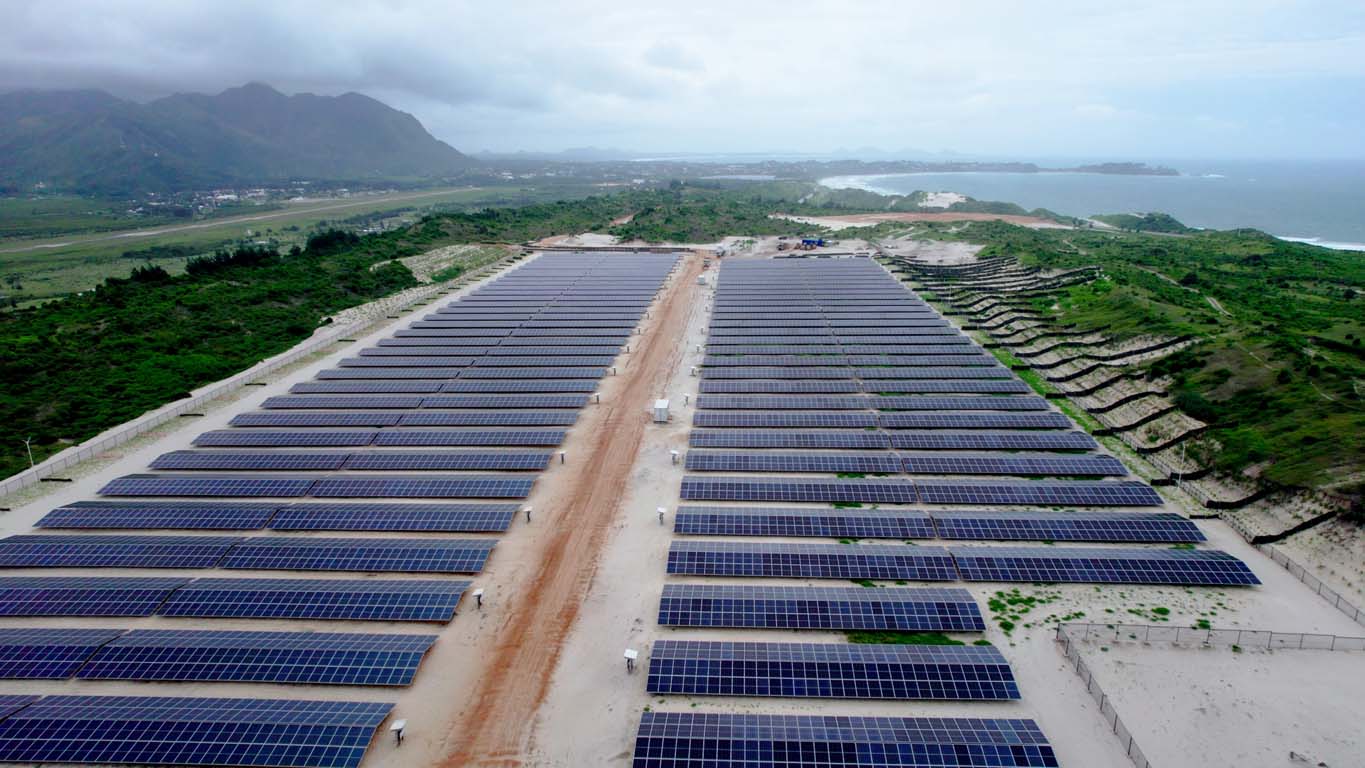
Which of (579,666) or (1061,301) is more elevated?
(1061,301)

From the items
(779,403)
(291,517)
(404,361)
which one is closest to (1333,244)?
(779,403)

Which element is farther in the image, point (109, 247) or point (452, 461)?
point (109, 247)

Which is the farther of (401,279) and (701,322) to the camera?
(401,279)

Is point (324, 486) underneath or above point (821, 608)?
above

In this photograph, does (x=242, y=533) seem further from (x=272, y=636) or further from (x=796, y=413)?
(x=796, y=413)

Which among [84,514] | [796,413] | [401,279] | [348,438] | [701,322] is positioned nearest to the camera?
[84,514]

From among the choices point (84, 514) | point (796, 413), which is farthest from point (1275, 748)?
point (84, 514)

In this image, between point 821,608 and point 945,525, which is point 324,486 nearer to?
point 821,608

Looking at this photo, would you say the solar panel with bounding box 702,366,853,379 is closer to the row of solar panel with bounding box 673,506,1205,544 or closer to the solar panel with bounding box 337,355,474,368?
the row of solar panel with bounding box 673,506,1205,544
